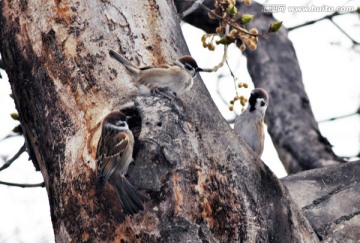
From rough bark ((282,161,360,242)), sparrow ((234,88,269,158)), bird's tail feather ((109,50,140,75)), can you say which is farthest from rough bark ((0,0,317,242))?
sparrow ((234,88,269,158))

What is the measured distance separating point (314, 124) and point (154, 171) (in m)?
2.99

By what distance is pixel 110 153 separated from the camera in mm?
2852

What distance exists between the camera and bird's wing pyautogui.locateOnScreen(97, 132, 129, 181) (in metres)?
2.74

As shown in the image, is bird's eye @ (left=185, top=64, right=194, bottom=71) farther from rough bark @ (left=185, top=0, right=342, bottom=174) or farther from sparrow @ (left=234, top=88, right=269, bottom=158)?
rough bark @ (left=185, top=0, right=342, bottom=174)

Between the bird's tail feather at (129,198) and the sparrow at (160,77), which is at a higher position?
the sparrow at (160,77)

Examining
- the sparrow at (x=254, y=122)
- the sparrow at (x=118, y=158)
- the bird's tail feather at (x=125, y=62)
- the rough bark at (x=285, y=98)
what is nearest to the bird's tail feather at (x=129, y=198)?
the sparrow at (x=118, y=158)

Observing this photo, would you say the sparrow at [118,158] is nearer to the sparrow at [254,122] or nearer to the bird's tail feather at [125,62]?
the bird's tail feather at [125,62]

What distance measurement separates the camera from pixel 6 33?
3418mm

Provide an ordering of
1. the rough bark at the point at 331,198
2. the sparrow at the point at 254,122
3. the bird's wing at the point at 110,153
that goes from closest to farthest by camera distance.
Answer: the bird's wing at the point at 110,153, the rough bark at the point at 331,198, the sparrow at the point at 254,122

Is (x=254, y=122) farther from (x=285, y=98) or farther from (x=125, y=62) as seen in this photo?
(x=125, y=62)

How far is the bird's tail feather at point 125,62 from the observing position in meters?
3.11

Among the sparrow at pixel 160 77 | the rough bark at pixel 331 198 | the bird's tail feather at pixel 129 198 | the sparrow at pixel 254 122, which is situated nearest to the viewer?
the bird's tail feather at pixel 129 198

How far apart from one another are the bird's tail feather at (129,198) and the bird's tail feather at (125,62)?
1.90 feet

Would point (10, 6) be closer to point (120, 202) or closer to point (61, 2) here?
point (61, 2)
